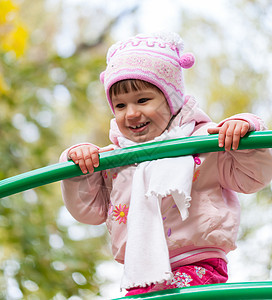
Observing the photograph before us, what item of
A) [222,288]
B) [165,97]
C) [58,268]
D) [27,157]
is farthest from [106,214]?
[27,157]

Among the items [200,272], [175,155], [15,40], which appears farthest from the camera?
[15,40]

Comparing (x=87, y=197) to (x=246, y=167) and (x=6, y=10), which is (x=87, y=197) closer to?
(x=246, y=167)

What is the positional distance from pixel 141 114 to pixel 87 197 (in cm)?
A: 23

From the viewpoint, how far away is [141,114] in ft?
4.02

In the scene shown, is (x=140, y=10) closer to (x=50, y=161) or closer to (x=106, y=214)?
(x=50, y=161)

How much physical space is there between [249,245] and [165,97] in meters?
2.50

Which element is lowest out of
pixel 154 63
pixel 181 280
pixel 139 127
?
pixel 181 280

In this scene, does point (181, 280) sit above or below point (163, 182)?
below

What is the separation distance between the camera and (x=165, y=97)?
1.29 meters

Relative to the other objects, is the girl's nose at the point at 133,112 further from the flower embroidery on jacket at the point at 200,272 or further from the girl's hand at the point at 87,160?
the flower embroidery on jacket at the point at 200,272

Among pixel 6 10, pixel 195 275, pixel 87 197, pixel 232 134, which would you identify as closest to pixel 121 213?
pixel 87 197

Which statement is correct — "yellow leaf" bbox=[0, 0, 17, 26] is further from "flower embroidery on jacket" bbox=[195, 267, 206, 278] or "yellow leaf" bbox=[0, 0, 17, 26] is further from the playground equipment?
"flower embroidery on jacket" bbox=[195, 267, 206, 278]

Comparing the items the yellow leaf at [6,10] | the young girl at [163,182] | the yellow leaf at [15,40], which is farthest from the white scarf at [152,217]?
the yellow leaf at [15,40]

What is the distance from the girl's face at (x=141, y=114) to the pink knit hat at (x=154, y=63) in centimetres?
3
